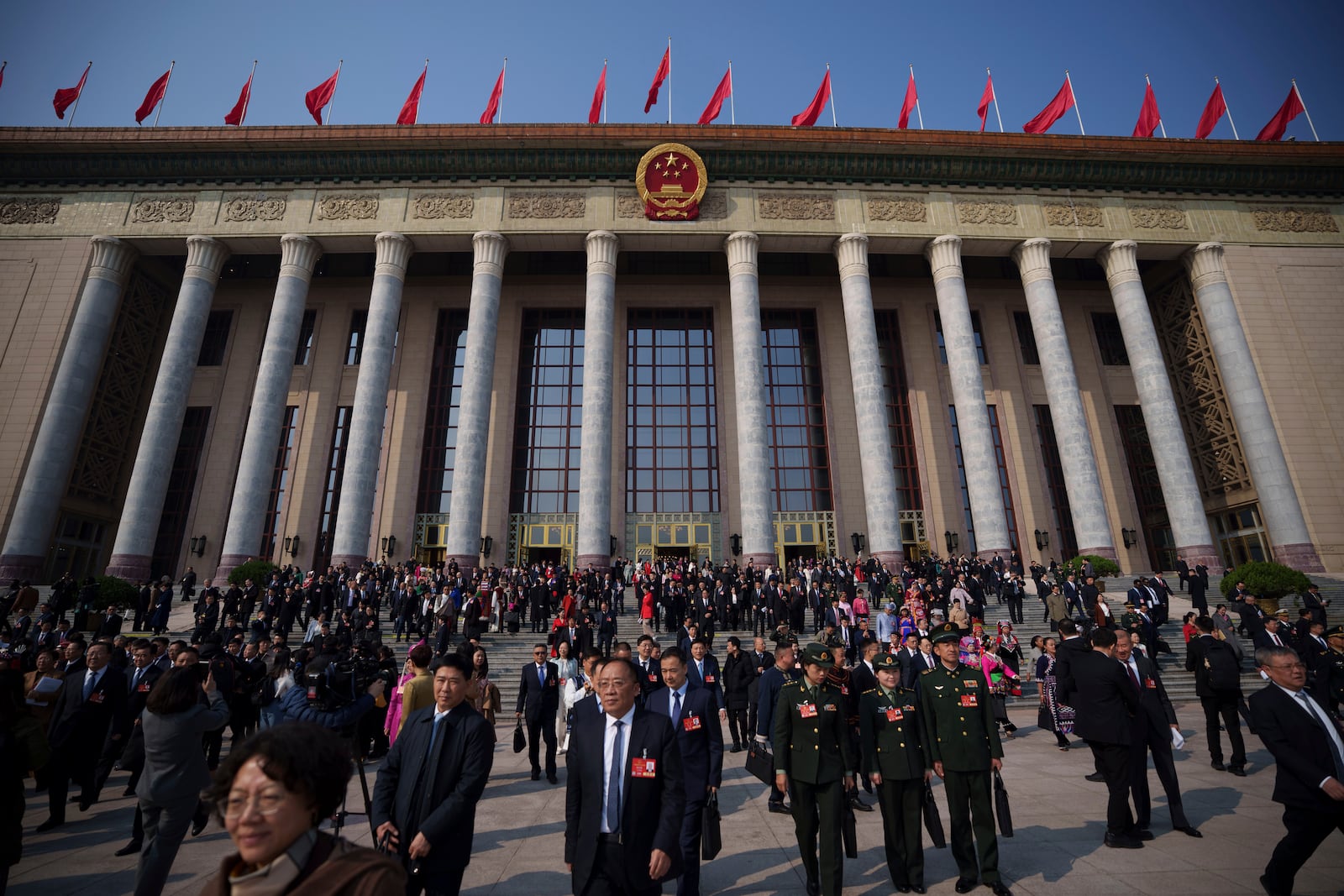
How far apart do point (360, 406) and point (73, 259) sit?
13.1m

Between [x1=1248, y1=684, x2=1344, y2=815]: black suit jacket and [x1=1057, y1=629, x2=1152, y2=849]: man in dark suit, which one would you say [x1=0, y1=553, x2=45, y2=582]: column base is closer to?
[x1=1057, y1=629, x2=1152, y2=849]: man in dark suit

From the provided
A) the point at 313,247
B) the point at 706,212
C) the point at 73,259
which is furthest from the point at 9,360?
the point at 706,212

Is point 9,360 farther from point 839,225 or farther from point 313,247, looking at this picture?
point 839,225

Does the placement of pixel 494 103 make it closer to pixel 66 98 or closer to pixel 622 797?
pixel 66 98

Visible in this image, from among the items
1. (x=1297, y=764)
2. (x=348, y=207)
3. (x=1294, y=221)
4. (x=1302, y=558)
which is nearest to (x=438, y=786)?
(x=1297, y=764)

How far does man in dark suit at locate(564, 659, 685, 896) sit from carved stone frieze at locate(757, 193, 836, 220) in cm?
2588

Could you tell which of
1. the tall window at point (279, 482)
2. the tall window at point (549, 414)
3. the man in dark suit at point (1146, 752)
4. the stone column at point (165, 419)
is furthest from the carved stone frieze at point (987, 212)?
the stone column at point (165, 419)

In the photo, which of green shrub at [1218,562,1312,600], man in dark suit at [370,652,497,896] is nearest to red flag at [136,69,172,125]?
man in dark suit at [370,652,497,896]

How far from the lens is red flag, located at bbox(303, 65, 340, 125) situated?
2644cm

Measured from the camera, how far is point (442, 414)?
29.5 m

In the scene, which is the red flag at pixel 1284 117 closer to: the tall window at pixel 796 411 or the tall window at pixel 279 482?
the tall window at pixel 796 411

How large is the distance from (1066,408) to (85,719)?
27.4 m

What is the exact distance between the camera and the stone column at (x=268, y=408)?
22.2 metres

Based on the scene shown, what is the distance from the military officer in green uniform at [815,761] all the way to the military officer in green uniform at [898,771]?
10.4 inches
